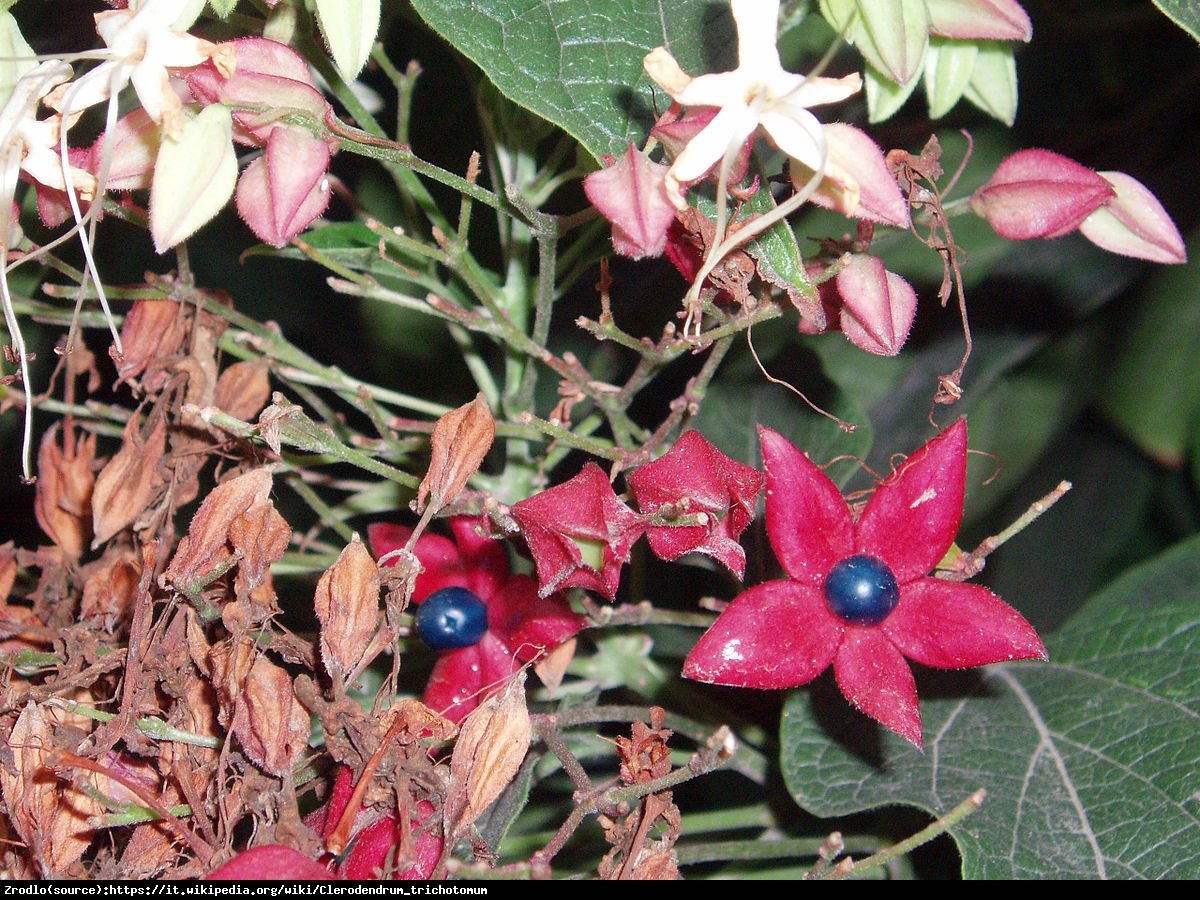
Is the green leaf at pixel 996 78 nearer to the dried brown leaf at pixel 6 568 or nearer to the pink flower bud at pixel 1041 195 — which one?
the pink flower bud at pixel 1041 195

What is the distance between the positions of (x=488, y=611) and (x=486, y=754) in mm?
135

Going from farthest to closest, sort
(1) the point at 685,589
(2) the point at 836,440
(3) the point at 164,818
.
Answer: (1) the point at 685,589 < (2) the point at 836,440 < (3) the point at 164,818

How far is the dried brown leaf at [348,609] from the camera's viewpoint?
373mm

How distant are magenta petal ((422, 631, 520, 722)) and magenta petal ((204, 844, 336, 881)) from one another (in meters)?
0.15

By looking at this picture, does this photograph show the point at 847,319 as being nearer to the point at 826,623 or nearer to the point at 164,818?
the point at 826,623

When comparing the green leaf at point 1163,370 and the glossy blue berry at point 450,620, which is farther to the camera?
the green leaf at point 1163,370

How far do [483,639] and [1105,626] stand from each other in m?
0.37

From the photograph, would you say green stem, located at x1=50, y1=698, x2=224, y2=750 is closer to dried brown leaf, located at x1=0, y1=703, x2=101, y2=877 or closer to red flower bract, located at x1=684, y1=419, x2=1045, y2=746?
dried brown leaf, located at x1=0, y1=703, x2=101, y2=877

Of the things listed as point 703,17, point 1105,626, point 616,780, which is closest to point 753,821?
point 616,780

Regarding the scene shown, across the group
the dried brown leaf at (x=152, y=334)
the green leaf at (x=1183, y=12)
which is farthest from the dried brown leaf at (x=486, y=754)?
the green leaf at (x=1183, y=12)

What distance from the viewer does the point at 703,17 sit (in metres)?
0.44

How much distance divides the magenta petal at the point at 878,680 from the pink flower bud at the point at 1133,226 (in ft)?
0.60

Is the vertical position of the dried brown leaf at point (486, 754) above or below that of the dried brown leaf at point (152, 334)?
below

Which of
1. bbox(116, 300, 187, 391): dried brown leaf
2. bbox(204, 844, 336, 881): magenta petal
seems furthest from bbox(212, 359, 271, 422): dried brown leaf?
bbox(204, 844, 336, 881): magenta petal
